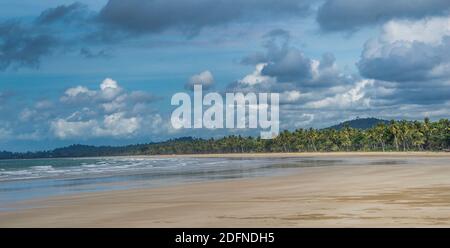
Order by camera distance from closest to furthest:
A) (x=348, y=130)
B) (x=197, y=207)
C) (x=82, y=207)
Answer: (x=197, y=207), (x=82, y=207), (x=348, y=130)

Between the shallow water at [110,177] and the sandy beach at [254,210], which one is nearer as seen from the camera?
the sandy beach at [254,210]

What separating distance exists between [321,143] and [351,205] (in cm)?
16421

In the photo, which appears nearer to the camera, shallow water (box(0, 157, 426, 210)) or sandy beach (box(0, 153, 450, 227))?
sandy beach (box(0, 153, 450, 227))

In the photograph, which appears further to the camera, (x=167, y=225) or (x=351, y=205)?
(x=351, y=205)

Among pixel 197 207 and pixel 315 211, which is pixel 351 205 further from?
pixel 197 207

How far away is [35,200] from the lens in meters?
25.0

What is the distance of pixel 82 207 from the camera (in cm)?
2075

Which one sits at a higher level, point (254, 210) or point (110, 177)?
point (254, 210)

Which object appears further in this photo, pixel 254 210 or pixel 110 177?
pixel 110 177
